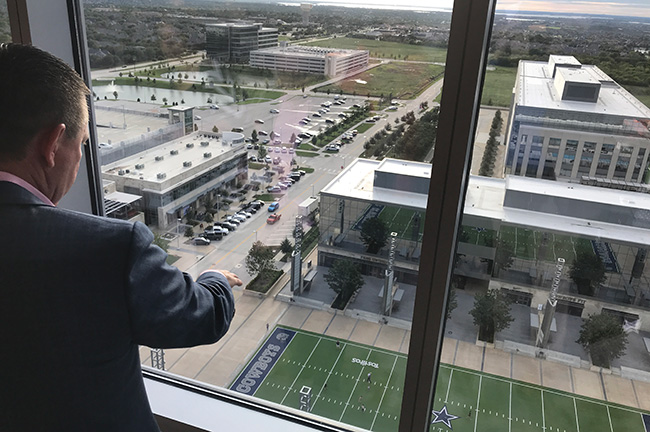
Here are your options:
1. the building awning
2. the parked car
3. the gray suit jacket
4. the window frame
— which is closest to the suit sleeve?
the gray suit jacket

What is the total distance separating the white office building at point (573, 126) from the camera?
4.07 ft

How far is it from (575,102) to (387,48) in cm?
57

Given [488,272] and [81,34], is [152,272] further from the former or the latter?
[81,34]

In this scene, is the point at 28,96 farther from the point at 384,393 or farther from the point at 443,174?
the point at 384,393

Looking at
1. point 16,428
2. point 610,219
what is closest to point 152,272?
point 16,428

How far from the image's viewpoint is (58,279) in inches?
35.4

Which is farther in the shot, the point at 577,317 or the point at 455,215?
the point at 577,317

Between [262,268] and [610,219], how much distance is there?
3.85 feet

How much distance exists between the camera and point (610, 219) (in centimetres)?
129

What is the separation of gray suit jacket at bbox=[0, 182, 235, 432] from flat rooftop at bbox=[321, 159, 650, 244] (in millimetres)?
763

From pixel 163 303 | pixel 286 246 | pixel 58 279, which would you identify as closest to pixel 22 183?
pixel 58 279

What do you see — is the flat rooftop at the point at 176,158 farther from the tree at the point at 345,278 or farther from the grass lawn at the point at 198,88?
the tree at the point at 345,278

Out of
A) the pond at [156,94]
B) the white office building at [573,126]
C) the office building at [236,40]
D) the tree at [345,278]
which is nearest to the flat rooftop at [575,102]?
the white office building at [573,126]

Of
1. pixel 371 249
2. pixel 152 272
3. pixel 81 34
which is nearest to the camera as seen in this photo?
pixel 152 272
